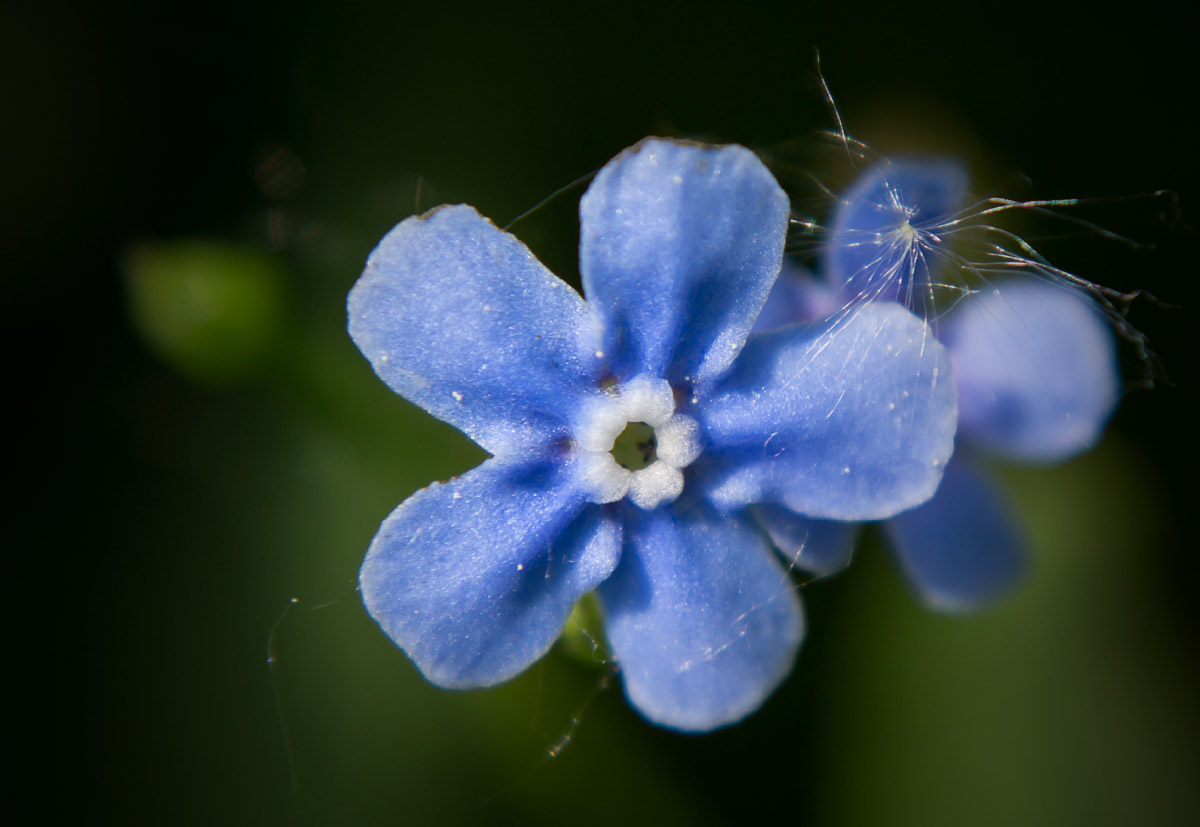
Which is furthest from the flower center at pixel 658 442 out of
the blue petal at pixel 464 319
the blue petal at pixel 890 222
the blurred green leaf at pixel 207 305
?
the blurred green leaf at pixel 207 305

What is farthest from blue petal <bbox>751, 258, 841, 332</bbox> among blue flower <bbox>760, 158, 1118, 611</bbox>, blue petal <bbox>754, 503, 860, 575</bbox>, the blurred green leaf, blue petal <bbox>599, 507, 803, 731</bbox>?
the blurred green leaf

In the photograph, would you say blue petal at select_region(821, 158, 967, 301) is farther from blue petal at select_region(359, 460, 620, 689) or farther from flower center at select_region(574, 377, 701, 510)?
blue petal at select_region(359, 460, 620, 689)

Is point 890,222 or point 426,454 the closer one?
point 890,222

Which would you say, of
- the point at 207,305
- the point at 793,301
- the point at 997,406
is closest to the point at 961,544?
the point at 997,406

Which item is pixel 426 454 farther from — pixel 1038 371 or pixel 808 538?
pixel 1038 371

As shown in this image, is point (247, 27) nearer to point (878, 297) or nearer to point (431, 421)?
point (431, 421)

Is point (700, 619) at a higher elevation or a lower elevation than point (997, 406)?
higher
